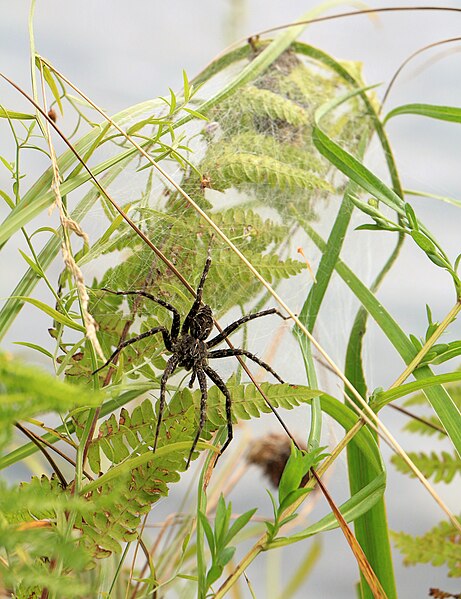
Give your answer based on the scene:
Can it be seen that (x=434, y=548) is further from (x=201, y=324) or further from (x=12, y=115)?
(x=12, y=115)

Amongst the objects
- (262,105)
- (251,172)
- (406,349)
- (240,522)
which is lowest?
(240,522)

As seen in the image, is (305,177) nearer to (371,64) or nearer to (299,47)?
(299,47)

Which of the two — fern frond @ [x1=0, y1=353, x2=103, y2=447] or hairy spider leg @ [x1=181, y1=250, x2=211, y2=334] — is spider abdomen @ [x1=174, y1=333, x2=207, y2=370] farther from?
fern frond @ [x1=0, y1=353, x2=103, y2=447]

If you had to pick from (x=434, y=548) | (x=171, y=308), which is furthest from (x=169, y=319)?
(x=434, y=548)

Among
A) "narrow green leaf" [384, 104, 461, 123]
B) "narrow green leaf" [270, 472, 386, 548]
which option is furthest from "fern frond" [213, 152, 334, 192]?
"narrow green leaf" [270, 472, 386, 548]

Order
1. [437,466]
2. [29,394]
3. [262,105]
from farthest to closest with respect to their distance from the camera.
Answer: [437,466]
[262,105]
[29,394]

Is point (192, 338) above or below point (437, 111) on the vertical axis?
below
